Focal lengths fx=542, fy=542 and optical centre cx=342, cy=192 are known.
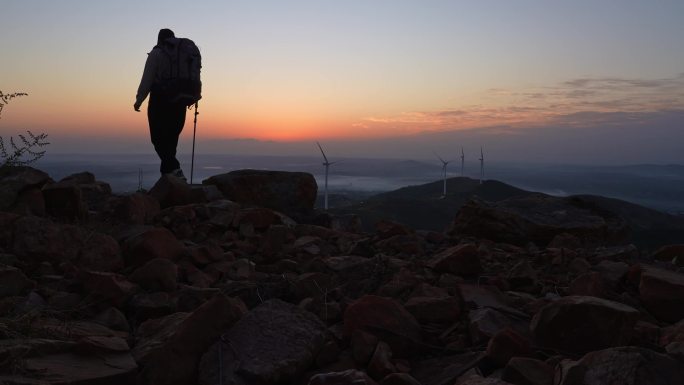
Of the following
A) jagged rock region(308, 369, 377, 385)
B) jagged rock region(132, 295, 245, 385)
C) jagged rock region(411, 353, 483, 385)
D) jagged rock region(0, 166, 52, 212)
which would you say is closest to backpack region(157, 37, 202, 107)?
jagged rock region(0, 166, 52, 212)

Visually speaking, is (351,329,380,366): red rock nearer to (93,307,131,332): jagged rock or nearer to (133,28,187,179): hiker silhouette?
(93,307,131,332): jagged rock

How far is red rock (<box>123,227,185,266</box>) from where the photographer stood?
5.21 metres

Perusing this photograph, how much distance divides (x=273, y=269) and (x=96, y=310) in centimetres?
179

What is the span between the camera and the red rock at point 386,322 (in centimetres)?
350

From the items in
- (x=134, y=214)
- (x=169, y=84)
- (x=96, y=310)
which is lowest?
(x=96, y=310)

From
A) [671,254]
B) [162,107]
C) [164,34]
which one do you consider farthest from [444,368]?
[164,34]

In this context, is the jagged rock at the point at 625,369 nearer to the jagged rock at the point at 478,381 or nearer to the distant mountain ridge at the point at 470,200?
the jagged rock at the point at 478,381

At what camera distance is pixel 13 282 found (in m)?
A: 4.35

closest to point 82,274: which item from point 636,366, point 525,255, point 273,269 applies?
point 273,269

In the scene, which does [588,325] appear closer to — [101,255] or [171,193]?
[101,255]

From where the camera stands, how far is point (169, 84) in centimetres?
957

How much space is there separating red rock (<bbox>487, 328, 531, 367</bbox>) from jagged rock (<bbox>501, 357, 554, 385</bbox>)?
253 millimetres

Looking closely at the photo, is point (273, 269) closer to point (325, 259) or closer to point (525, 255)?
point (325, 259)

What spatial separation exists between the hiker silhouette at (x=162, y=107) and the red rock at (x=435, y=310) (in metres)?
6.96
